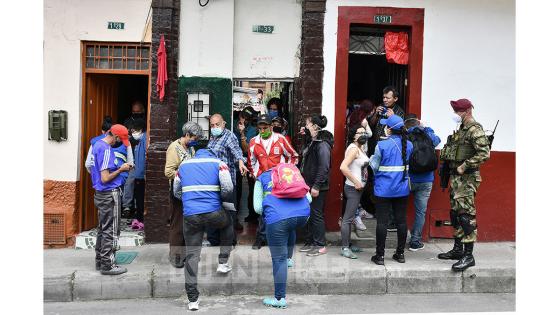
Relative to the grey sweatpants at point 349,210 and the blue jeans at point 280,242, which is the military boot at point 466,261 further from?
the blue jeans at point 280,242

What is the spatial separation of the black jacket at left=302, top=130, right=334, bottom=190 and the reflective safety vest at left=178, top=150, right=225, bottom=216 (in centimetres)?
169

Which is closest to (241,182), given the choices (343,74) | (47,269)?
(343,74)

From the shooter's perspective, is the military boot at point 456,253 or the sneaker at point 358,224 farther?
the sneaker at point 358,224

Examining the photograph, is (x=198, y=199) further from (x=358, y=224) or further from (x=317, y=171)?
(x=358, y=224)

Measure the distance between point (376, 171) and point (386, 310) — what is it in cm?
173

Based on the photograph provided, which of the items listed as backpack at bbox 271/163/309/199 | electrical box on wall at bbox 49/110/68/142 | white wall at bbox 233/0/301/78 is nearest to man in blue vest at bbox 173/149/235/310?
backpack at bbox 271/163/309/199

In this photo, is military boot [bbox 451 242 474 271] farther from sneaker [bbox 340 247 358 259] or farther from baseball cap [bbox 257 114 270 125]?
baseball cap [bbox 257 114 270 125]

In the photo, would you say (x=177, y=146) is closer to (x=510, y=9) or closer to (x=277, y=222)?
(x=277, y=222)

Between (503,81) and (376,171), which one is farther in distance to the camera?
(503,81)

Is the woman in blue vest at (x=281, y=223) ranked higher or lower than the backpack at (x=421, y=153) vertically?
lower

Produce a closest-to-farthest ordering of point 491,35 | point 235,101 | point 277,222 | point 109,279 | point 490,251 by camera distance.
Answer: point 277,222, point 109,279, point 490,251, point 491,35, point 235,101

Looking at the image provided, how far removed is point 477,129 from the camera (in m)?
6.91

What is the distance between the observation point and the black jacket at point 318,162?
24.5ft

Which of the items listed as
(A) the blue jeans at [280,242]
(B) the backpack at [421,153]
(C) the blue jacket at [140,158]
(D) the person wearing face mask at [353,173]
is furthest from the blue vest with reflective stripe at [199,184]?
(C) the blue jacket at [140,158]
